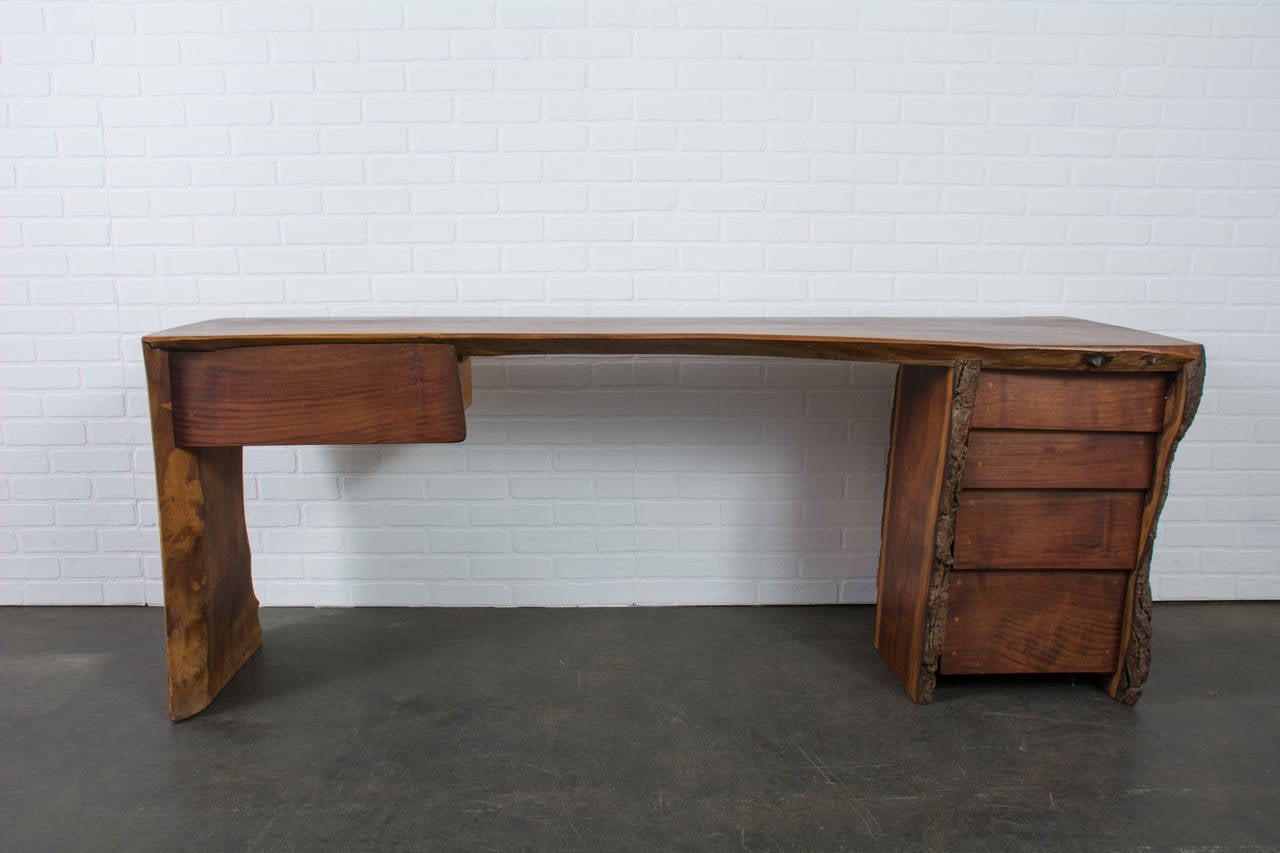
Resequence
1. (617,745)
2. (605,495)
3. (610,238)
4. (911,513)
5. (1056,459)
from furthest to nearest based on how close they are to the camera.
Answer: (605,495), (610,238), (911,513), (1056,459), (617,745)

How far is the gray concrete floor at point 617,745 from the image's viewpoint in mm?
1807

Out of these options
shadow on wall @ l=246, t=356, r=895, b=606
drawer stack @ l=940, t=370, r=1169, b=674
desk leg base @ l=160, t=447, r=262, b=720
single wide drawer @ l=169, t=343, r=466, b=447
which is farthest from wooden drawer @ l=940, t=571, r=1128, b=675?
desk leg base @ l=160, t=447, r=262, b=720

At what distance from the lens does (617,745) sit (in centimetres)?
211

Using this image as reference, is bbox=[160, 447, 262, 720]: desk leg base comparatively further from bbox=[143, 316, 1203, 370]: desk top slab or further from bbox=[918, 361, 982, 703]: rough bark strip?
bbox=[918, 361, 982, 703]: rough bark strip

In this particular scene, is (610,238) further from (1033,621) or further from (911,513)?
(1033,621)

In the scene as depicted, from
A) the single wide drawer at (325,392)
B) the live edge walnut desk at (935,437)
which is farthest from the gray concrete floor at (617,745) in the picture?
the single wide drawer at (325,392)

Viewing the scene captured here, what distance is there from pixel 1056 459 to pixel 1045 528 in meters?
0.17

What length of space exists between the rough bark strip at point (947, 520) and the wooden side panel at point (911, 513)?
0.5 inches

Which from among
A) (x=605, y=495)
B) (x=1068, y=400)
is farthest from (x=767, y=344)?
(x=605, y=495)

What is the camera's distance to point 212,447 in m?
2.28

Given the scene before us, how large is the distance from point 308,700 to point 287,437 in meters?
0.68

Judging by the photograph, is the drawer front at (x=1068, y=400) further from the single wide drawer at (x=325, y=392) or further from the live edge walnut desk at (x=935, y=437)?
the single wide drawer at (x=325, y=392)

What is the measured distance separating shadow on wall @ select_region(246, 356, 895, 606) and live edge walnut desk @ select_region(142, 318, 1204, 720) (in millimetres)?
469

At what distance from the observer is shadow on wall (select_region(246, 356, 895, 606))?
2.88 metres
